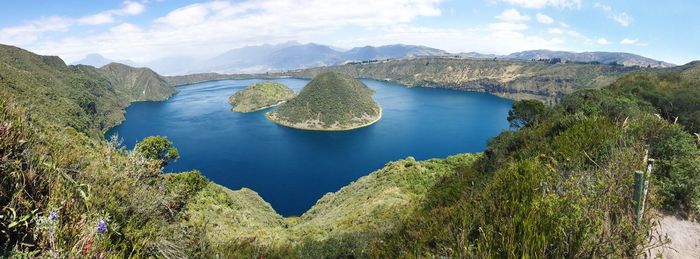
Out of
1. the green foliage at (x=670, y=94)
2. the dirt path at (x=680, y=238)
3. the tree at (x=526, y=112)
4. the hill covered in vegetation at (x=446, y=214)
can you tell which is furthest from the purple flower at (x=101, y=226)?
the tree at (x=526, y=112)

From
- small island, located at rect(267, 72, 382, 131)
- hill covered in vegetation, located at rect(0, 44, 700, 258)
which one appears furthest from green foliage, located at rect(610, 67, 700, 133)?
small island, located at rect(267, 72, 382, 131)

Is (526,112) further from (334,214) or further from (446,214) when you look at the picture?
(446,214)

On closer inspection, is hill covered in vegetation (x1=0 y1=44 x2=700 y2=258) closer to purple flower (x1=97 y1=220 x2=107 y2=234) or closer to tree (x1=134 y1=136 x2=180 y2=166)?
purple flower (x1=97 y1=220 x2=107 y2=234)

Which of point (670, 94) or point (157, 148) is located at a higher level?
point (670, 94)

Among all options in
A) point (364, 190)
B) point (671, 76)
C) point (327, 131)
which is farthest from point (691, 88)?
point (327, 131)

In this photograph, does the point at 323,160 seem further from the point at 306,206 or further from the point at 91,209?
the point at 91,209

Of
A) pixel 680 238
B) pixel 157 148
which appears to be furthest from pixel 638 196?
pixel 157 148
